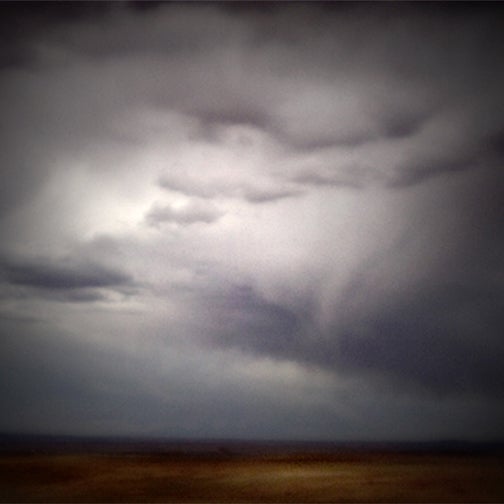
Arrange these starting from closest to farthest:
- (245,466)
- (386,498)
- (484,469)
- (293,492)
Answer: (386,498) → (293,492) → (484,469) → (245,466)

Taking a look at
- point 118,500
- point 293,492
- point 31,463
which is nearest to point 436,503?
point 293,492

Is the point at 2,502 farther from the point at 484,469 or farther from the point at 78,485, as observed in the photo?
the point at 484,469

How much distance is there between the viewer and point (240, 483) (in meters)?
15.6

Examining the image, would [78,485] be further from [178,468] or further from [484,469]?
[484,469]

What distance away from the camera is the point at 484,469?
19.1 metres

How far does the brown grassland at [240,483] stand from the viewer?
1318 centimetres

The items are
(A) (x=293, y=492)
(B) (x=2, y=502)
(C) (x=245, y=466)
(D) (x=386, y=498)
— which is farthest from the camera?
(C) (x=245, y=466)

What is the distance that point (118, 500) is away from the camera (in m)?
Result: 12.9

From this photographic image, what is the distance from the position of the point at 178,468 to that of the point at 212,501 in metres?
7.47

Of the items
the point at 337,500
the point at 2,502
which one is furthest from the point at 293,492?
the point at 2,502

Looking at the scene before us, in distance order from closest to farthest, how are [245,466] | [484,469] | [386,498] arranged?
[386,498], [484,469], [245,466]

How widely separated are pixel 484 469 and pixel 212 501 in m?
11.9

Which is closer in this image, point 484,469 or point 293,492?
point 293,492

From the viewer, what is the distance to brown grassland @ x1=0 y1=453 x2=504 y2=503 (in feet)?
43.2
